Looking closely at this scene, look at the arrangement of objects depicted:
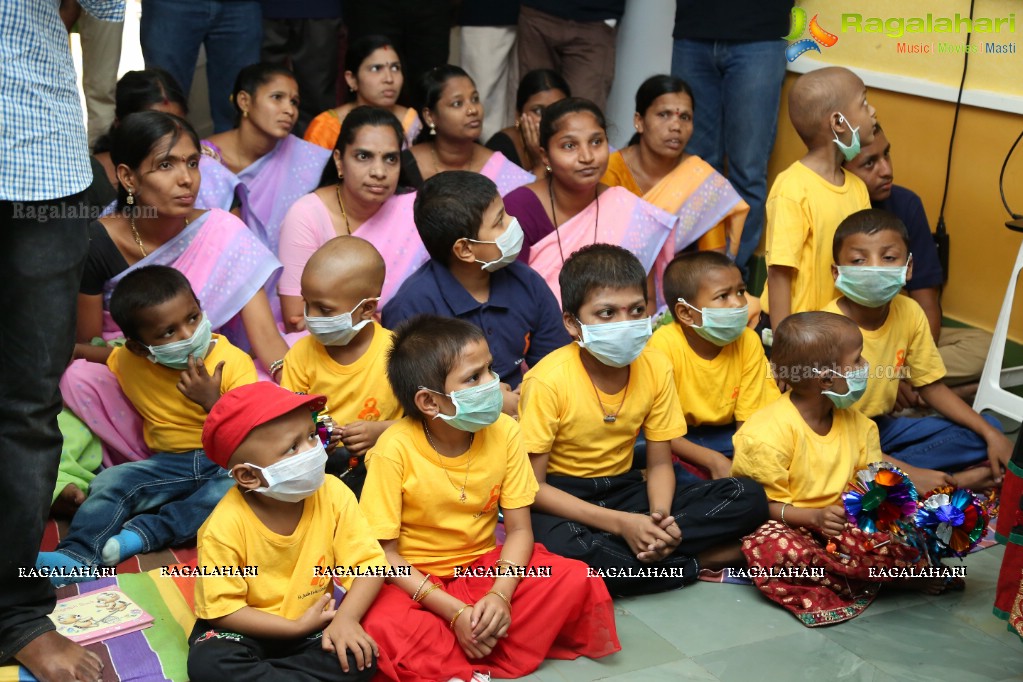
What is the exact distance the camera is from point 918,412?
368cm

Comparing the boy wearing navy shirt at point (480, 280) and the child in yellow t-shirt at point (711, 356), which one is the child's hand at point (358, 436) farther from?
the child in yellow t-shirt at point (711, 356)

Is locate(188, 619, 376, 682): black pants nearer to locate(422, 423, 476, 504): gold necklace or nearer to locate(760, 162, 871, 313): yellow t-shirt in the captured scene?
locate(422, 423, 476, 504): gold necklace

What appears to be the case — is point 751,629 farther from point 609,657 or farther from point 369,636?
point 369,636

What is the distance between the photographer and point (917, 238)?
387cm

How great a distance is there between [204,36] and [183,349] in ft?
7.32

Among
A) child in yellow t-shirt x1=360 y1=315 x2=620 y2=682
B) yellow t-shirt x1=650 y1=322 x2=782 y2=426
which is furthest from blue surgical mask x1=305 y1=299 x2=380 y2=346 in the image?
yellow t-shirt x1=650 y1=322 x2=782 y2=426

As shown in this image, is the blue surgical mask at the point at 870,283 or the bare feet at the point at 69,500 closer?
the bare feet at the point at 69,500

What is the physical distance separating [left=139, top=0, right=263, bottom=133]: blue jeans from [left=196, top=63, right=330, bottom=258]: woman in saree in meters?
0.51

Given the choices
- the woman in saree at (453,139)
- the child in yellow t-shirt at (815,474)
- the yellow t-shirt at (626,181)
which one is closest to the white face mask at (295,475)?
the child in yellow t-shirt at (815,474)

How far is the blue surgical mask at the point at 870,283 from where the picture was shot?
3230mm

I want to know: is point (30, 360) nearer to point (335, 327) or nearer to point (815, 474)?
point (335, 327)

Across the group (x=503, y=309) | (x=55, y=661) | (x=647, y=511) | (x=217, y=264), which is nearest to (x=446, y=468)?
(x=647, y=511)

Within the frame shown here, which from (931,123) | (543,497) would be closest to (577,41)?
(931,123)

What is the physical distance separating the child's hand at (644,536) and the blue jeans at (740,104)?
2.30m
